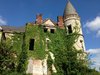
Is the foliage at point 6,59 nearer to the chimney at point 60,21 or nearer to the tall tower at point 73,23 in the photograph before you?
the chimney at point 60,21

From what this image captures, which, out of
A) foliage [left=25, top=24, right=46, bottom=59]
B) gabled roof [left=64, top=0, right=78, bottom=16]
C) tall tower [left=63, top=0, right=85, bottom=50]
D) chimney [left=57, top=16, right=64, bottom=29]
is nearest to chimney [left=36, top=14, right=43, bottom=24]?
foliage [left=25, top=24, right=46, bottom=59]

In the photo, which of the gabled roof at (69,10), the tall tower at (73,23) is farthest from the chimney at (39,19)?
the gabled roof at (69,10)

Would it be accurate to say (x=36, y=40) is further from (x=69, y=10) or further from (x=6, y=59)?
(x=69, y=10)

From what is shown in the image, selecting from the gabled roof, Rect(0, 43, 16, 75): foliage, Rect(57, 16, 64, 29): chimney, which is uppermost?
the gabled roof

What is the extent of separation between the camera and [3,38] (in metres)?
37.1

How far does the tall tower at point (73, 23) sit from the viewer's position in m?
36.6

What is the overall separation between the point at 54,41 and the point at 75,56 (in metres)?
4.93

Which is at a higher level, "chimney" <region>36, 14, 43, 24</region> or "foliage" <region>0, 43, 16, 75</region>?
"chimney" <region>36, 14, 43, 24</region>

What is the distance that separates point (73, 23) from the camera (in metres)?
38.5

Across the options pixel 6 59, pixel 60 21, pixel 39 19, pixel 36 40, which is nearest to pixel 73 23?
pixel 60 21

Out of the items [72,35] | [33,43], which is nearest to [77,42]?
[72,35]

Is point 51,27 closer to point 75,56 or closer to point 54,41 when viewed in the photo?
point 54,41

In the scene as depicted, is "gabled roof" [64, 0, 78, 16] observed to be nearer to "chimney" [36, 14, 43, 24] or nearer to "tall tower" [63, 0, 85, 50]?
"tall tower" [63, 0, 85, 50]

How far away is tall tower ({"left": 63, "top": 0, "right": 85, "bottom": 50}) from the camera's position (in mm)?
36594
